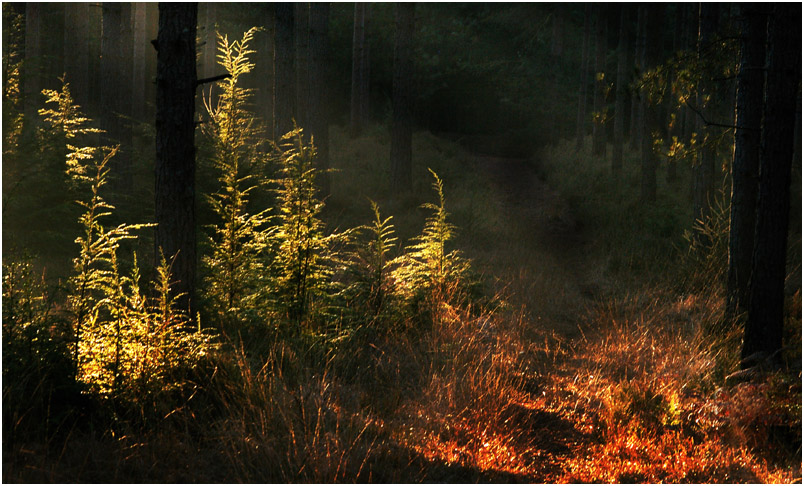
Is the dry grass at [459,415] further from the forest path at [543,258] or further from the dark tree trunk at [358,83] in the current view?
the dark tree trunk at [358,83]

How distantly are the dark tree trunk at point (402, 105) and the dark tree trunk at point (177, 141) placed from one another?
10625mm

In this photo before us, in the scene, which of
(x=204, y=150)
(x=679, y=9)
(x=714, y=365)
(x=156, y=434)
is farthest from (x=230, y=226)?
(x=679, y=9)

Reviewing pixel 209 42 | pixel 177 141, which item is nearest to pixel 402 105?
pixel 177 141

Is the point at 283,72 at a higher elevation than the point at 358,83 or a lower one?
lower

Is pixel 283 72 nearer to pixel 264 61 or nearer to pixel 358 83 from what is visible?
pixel 358 83

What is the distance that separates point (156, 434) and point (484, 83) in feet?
96.1

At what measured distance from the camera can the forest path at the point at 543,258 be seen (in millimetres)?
9000

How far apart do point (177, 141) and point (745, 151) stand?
6.29 meters

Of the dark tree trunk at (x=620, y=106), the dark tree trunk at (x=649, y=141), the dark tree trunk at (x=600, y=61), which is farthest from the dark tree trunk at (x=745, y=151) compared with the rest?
the dark tree trunk at (x=600, y=61)

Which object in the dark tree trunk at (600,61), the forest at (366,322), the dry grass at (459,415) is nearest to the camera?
the dry grass at (459,415)

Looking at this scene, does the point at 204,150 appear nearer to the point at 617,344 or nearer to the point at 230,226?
the point at 230,226

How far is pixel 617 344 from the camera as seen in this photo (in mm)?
7008

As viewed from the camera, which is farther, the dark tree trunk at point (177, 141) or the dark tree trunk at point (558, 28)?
the dark tree trunk at point (558, 28)

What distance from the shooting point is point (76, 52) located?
19344 millimetres
